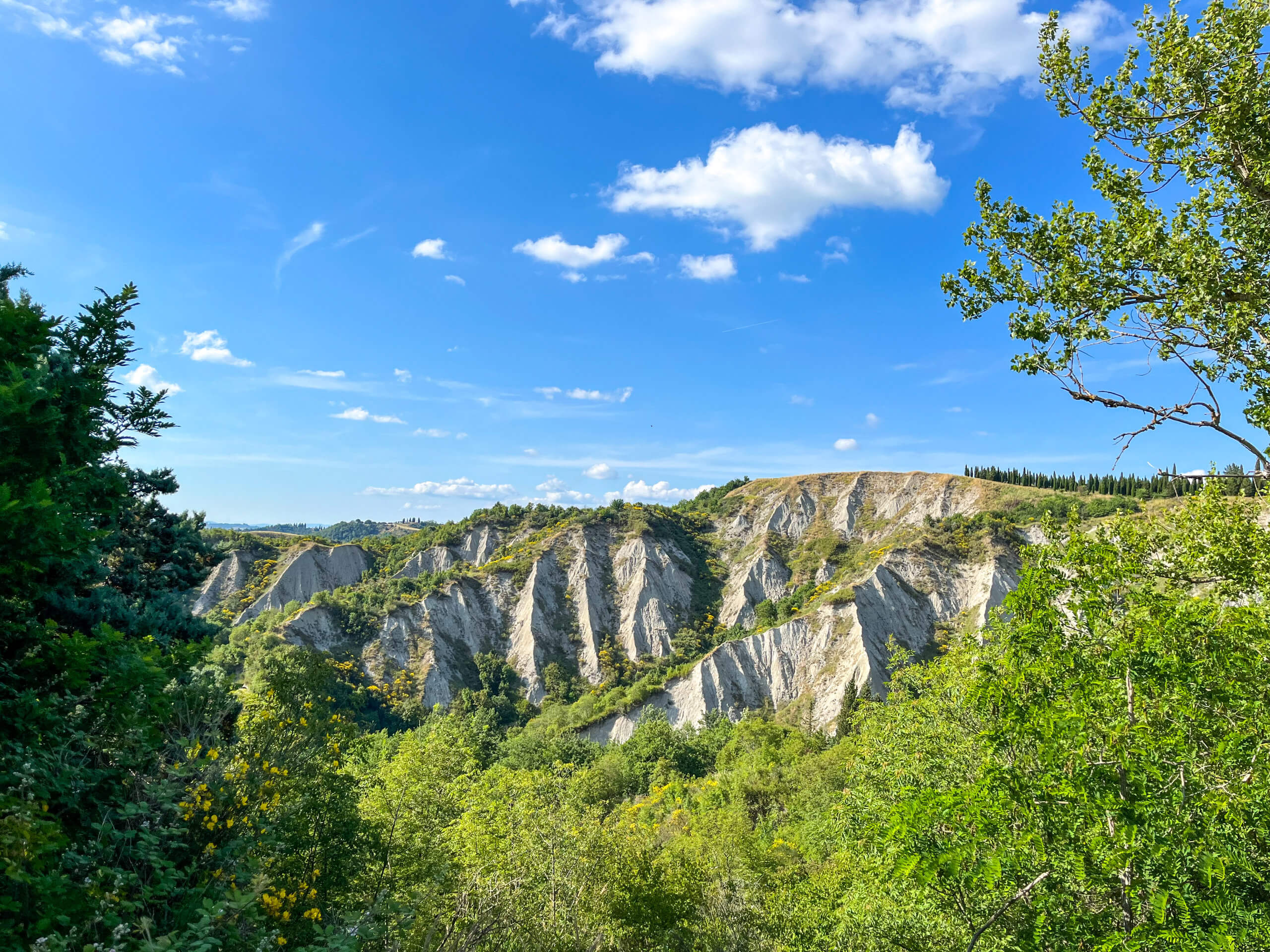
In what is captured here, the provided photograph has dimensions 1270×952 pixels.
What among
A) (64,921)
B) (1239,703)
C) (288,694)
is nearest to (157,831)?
(64,921)

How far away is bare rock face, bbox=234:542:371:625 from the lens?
78562mm

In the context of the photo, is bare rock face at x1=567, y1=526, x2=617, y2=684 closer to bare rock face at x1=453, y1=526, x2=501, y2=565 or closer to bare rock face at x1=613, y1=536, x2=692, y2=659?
bare rock face at x1=613, y1=536, x2=692, y2=659

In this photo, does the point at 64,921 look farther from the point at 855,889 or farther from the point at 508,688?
the point at 508,688

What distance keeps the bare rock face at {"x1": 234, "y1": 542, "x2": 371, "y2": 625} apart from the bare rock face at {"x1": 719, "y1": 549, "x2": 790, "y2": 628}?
2144 inches

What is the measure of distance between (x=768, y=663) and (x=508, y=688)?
30.3m

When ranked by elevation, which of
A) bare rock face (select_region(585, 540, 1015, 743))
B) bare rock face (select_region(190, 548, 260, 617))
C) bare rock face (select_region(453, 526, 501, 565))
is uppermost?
bare rock face (select_region(453, 526, 501, 565))

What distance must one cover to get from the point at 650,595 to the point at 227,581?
5739cm

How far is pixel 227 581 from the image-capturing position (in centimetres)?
8281

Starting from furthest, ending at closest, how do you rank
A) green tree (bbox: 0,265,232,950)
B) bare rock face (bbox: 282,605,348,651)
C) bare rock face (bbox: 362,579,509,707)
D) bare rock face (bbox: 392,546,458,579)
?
1. bare rock face (bbox: 392,546,458,579)
2. bare rock face (bbox: 362,579,509,707)
3. bare rock face (bbox: 282,605,348,651)
4. green tree (bbox: 0,265,232,950)

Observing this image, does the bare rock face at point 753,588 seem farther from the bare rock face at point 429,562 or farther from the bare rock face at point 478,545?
the bare rock face at point 429,562

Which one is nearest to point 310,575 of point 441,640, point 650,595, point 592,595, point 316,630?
point 316,630

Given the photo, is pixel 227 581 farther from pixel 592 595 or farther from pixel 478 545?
pixel 592 595

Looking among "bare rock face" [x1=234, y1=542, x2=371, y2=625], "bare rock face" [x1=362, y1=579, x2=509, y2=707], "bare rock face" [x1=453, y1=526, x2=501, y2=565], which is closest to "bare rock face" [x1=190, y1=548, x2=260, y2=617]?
"bare rock face" [x1=234, y1=542, x2=371, y2=625]

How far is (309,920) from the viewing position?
29.0 ft
